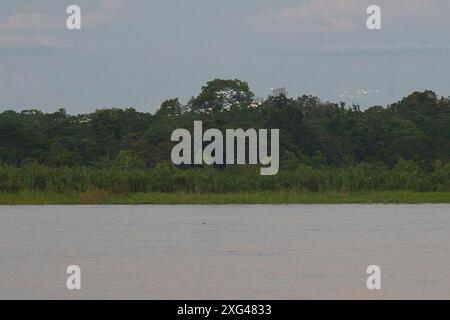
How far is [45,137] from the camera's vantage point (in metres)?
56.8

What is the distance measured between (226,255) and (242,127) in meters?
38.8

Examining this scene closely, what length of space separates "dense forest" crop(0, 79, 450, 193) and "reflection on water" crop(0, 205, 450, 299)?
9694 mm

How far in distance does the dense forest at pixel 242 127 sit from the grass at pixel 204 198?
510 millimetres

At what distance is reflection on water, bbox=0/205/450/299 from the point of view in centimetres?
1262

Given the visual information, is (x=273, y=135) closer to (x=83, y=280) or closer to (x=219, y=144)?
(x=219, y=144)

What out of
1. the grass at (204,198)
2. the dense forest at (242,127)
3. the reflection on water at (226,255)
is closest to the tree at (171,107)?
the dense forest at (242,127)

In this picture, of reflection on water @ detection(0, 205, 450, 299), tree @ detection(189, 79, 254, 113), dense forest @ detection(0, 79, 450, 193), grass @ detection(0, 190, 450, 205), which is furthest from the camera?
tree @ detection(189, 79, 254, 113)

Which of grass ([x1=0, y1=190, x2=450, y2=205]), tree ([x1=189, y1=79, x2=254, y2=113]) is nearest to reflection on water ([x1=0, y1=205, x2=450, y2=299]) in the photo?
grass ([x1=0, y1=190, x2=450, y2=205])

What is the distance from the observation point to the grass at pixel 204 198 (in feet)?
120

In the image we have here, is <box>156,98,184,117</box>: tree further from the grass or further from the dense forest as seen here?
the grass

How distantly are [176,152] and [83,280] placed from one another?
39302 millimetres

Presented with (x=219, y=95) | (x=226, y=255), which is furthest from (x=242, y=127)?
(x=226, y=255)

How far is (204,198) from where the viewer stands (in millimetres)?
37281
